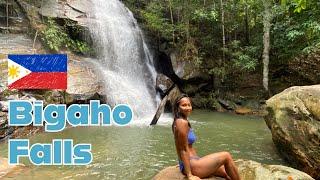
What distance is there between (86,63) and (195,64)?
16.8 feet

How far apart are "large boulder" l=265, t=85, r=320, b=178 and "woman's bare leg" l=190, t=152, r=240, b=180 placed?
9.24ft

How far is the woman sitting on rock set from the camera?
4.67m

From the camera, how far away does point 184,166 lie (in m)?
4.71

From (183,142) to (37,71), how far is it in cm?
629

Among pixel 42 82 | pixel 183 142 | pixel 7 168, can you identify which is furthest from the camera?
pixel 42 82

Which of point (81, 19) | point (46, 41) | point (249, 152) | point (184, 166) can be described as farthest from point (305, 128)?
point (81, 19)

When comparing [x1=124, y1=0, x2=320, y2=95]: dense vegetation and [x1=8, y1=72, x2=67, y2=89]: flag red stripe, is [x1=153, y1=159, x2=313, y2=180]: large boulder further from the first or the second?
[x1=124, y1=0, x2=320, y2=95]: dense vegetation

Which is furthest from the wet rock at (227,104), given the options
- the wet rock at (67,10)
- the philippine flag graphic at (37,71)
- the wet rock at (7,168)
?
the wet rock at (7,168)

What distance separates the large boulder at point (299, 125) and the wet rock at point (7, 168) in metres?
5.22

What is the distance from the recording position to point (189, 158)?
4730 millimetres

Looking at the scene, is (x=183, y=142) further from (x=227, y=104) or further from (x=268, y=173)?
(x=227, y=104)

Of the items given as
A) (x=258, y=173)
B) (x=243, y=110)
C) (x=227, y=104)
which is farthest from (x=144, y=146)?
(x=227, y=104)

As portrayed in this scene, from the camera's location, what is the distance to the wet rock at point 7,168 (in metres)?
7.27

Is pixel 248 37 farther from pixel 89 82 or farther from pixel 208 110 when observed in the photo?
pixel 89 82
